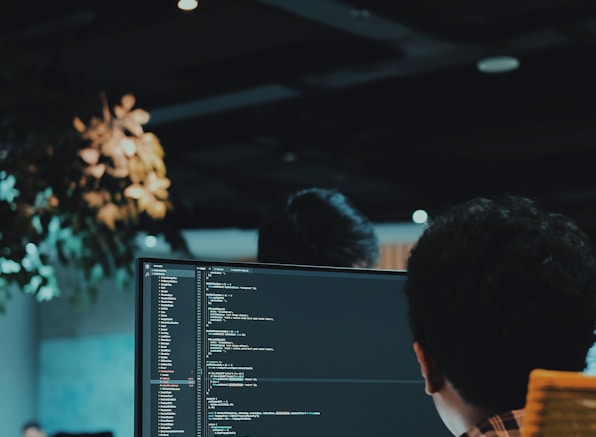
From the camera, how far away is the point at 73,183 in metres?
3.20

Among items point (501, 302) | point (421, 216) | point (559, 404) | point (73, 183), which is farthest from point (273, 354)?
point (421, 216)

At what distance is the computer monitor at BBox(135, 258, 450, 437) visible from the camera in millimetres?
1546

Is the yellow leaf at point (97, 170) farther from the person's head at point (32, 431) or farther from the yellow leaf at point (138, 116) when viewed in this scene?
the person's head at point (32, 431)

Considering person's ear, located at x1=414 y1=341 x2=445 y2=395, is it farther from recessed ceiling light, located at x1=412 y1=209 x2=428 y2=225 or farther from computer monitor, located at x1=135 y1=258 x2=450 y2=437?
computer monitor, located at x1=135 y1=258 x2=450 y2=437

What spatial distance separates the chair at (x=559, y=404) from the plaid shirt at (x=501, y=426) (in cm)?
21

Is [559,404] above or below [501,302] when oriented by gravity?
below

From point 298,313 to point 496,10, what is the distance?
134 inches

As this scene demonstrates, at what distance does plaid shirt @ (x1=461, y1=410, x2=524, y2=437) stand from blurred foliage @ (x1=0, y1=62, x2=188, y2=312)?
6.79 feet

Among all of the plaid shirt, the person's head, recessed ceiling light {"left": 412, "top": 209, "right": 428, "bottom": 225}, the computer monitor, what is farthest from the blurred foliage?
the person's head

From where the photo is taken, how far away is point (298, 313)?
5.50 feet

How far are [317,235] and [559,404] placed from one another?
1242 millimetres

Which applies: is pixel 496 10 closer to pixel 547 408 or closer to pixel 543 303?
pixel 543 303

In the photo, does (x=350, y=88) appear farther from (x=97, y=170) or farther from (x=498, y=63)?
(x=97, y=170)

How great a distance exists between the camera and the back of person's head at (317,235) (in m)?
2.05
